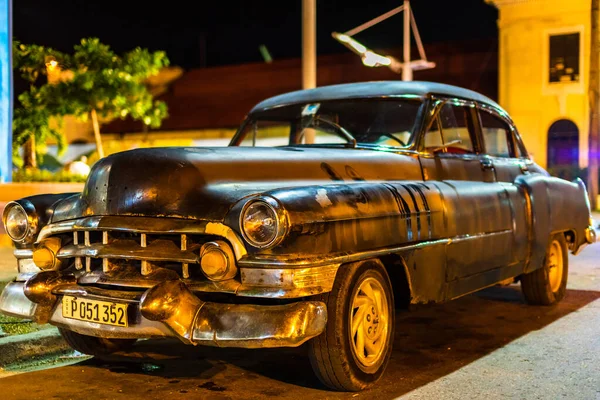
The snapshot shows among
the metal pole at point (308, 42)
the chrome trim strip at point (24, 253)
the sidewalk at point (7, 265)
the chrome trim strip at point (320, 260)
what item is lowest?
the sidewalk at point (7, 265)

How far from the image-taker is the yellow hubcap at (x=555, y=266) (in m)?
7.17

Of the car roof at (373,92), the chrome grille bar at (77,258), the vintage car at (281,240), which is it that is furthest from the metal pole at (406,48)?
the chrome grille bar at (77,258)

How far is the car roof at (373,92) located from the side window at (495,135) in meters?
0.19

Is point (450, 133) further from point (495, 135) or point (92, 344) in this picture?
point (92, 344)

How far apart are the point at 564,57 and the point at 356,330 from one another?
22718 mm

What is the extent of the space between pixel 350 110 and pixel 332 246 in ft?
7.27

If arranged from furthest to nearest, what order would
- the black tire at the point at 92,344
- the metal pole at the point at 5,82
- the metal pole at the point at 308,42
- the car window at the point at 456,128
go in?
the metal pole at the point at 308,42 → the metal pole at the point at 5,82 → the car window at the point at 456,128 → the black tire at the point at 92,344

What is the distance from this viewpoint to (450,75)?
25.4 metres

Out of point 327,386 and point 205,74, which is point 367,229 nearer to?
point 327,386

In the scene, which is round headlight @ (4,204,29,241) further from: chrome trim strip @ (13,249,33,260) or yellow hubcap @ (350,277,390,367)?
yellow hubcap @ (350,277,390,367)

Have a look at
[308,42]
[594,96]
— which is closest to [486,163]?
[308,42]

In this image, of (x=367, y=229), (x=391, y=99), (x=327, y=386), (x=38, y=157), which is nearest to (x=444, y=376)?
(x=327, y=386)

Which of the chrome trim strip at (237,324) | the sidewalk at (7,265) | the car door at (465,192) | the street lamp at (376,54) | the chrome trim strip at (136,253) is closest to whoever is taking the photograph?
the chrome trim strip at (237,324)

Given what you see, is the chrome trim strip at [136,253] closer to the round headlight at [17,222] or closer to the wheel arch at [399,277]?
the round headlight at [17,222]
